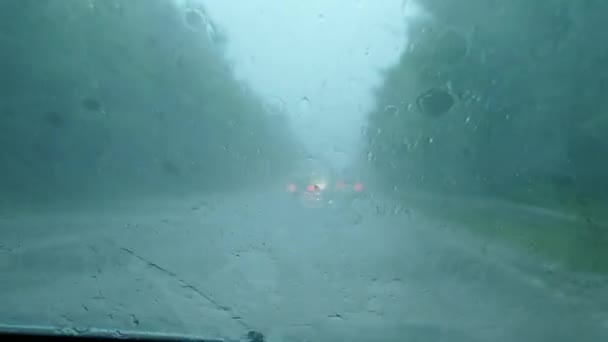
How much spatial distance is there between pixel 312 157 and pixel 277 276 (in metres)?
1.27

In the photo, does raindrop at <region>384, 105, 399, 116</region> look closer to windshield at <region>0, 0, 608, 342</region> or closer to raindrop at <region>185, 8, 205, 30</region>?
windshield at <region>0, 0, 608, 342</region>

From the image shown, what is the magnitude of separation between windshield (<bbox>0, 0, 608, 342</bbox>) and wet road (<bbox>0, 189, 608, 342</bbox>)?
2 cm

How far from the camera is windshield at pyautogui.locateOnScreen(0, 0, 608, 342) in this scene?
573 cm

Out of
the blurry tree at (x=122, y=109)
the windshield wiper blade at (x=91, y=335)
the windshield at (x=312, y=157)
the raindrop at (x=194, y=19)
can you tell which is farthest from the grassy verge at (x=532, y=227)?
the windshield wiper blade at (x=91, y=335)

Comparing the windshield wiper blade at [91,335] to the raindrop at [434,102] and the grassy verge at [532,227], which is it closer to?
the grassy verge at [532,227]

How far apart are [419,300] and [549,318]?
0.93 meters

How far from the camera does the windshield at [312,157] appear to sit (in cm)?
573

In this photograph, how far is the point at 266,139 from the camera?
644cm

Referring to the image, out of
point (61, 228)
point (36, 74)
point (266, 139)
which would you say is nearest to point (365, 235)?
point (266, 139)

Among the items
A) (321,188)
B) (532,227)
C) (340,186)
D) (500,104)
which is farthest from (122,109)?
(532,227)

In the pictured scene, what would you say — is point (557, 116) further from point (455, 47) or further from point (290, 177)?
point (290, 177)

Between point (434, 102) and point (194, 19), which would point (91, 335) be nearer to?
point (194, 19)

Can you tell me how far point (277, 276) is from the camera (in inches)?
221

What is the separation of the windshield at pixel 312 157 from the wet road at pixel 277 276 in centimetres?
2
